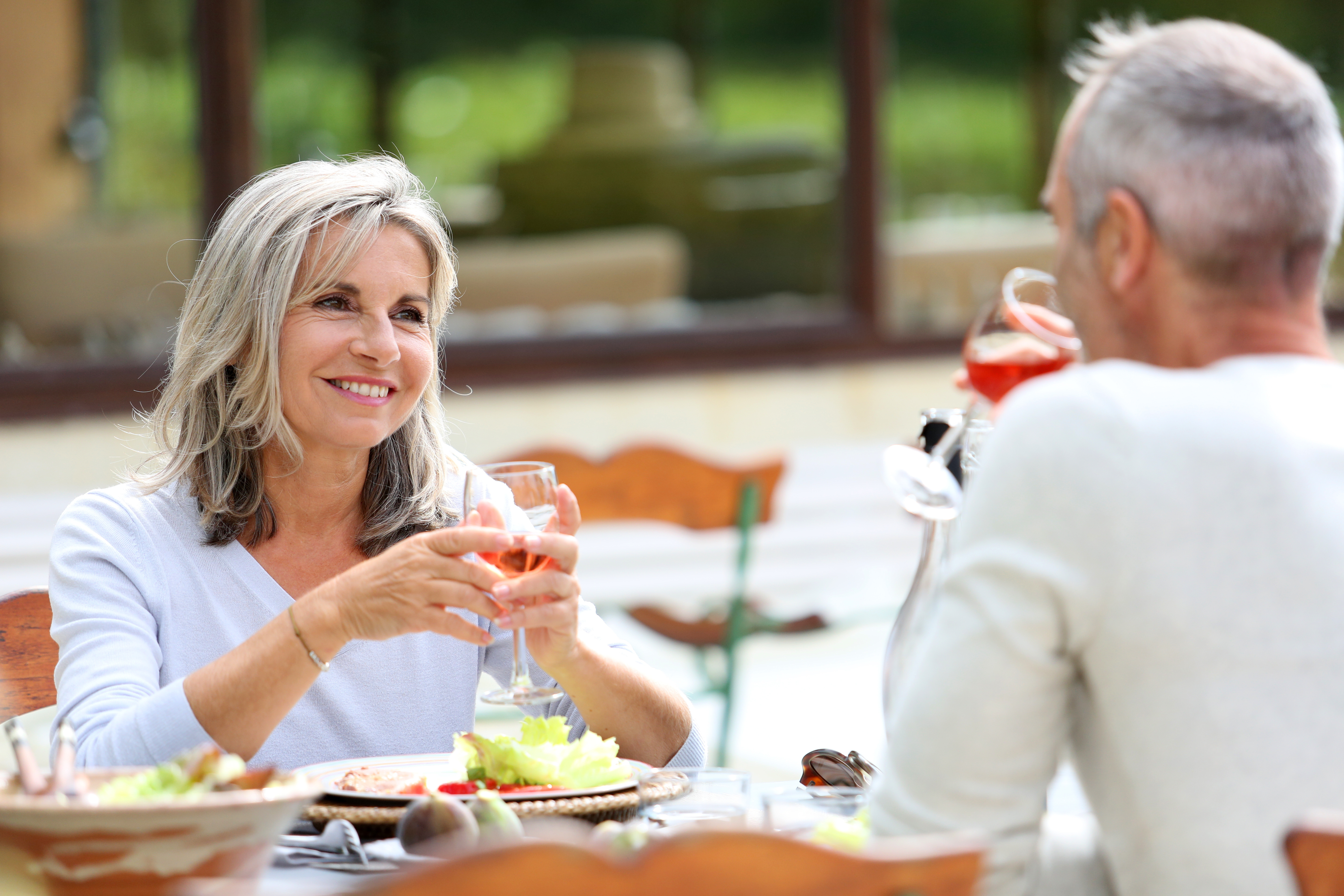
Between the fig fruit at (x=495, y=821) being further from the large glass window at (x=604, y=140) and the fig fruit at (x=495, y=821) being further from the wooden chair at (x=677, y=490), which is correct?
the large glass window at (x=604, y=140)

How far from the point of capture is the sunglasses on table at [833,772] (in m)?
1.66

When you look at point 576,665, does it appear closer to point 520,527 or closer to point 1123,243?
point 520,527

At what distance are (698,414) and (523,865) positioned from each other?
4437 mm

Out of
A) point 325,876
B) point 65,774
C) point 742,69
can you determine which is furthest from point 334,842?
point 742,69

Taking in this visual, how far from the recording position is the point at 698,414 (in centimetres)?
532

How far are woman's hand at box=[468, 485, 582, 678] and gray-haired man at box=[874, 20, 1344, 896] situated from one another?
513 millimetres

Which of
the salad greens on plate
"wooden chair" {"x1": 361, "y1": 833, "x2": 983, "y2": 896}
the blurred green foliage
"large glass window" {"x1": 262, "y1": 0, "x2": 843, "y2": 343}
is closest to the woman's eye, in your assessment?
the salad greens on plate

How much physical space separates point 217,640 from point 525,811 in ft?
2.40

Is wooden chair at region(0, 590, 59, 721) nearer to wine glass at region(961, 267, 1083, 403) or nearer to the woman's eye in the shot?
the woman's eye

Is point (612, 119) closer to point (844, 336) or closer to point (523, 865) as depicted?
point (844, 336)

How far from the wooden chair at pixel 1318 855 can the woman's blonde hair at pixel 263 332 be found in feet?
4.85

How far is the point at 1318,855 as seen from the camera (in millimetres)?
993

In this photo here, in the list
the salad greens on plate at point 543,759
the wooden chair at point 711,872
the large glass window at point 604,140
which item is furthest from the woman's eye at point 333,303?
the large glass window at point 604,140

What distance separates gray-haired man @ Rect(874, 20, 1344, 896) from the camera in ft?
3.73
